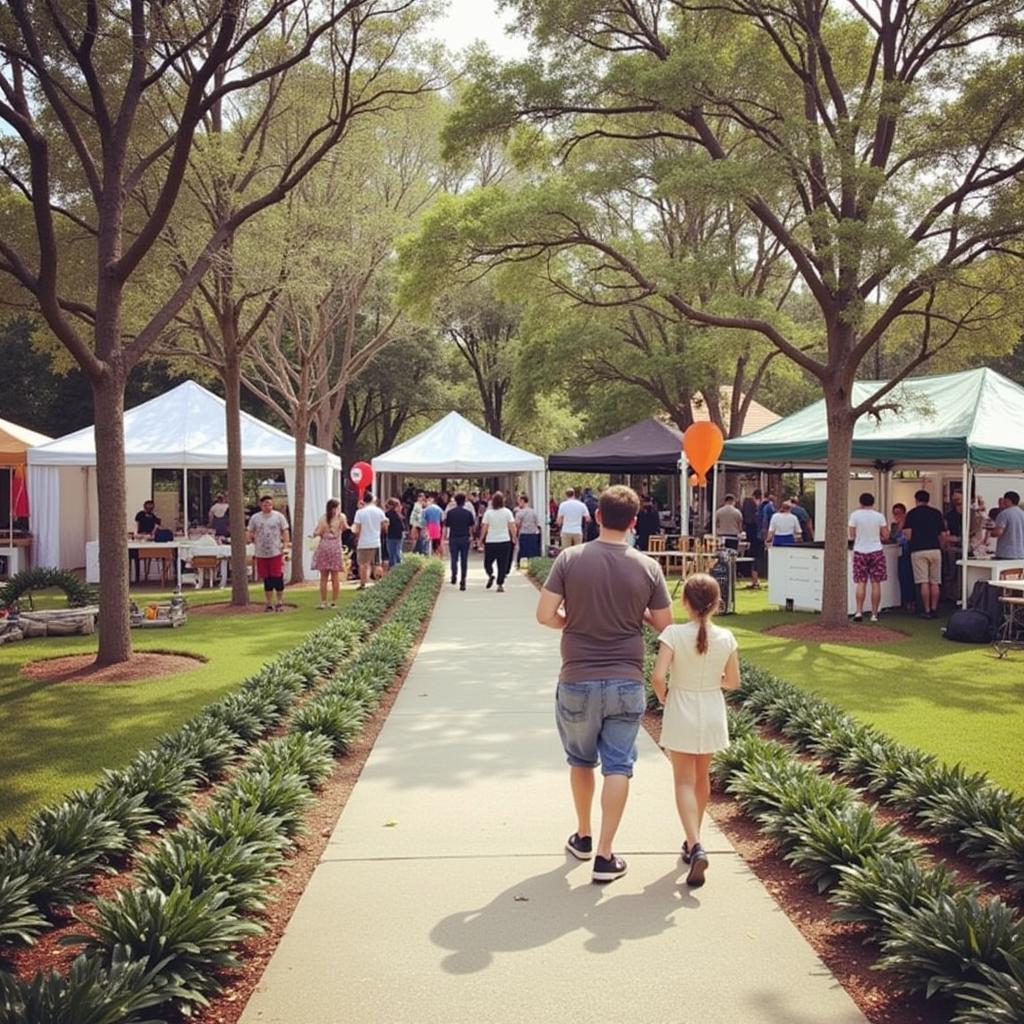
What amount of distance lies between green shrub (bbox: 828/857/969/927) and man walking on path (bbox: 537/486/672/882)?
1006mm

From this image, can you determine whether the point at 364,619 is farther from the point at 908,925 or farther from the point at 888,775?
the point at 908,925

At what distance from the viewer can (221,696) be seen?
9320 mm

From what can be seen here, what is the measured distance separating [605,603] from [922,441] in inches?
430

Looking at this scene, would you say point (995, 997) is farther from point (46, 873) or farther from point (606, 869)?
point (46, 873)

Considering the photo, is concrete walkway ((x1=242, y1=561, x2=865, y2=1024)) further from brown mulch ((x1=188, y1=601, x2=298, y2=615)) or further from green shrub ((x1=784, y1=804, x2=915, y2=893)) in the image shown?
brown mulch ((x1=188, y1=601, x2=298, y2=615))

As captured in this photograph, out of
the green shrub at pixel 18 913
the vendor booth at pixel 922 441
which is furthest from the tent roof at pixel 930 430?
the green shrub at pixel 18 913

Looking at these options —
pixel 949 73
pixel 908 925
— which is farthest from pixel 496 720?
pixel 949 73

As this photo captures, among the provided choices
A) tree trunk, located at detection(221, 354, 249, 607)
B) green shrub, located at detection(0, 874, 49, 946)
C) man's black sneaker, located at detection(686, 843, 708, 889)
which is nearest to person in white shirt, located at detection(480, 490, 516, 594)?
tree trunk, located at detection(221, 354, 249, 607)

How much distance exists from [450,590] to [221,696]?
9.99 metres

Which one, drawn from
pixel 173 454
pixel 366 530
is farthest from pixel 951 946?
pixel 173 454

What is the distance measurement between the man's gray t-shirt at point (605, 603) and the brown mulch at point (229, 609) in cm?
1159

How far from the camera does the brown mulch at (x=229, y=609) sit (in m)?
15.7

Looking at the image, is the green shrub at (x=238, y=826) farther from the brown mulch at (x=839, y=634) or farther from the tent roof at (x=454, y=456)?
Result: the tent roof at (x=454, y=456)

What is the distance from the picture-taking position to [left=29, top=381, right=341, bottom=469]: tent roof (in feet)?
65.1
